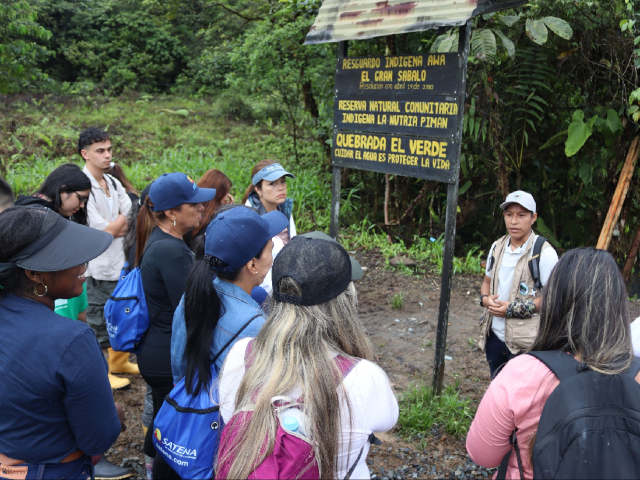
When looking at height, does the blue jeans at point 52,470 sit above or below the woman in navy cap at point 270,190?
below

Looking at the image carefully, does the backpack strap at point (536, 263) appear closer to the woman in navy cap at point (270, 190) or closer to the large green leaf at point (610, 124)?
the woman in navy cap at point (270, 190)

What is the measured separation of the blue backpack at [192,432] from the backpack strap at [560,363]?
1.14 meters

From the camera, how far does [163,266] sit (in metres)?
2.71

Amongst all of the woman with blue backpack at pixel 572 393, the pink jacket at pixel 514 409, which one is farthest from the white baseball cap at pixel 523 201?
the pink jacket at pixel 514 409

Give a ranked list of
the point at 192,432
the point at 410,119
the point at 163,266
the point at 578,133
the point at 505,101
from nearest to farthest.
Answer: the point at 192,432, the point at 163,266, the point at 410,119, the point at 578,133, the point at 505,101

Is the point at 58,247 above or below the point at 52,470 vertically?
above

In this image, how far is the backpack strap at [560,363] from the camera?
1.65 metres

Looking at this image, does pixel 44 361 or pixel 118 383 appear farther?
pixel 118 383

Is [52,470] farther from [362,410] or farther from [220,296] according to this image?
[362,410]

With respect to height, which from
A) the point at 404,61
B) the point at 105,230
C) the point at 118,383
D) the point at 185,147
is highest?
the point at 404,61

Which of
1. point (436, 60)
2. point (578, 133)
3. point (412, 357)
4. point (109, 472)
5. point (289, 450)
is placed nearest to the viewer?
point (289, 450)

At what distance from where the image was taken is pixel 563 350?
5.81 feet

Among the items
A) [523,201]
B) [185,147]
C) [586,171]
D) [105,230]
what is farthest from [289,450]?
[185,147]

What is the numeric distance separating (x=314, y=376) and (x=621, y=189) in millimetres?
5743
